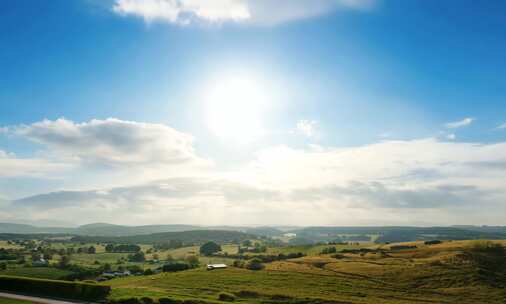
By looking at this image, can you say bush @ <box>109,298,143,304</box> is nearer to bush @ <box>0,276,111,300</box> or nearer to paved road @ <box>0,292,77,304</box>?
bush @ <box>0,276,111,300</box>

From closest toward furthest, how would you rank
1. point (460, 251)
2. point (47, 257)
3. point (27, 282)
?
point (27, 282), point (460, 251), point (47, 257)

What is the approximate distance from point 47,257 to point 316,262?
5701 inches

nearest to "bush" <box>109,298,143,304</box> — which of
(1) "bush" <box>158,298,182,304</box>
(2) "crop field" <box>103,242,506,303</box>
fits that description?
(2) "crop field" <box>103,242,506,303</box>

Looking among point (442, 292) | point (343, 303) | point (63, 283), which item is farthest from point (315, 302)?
point (63, 283)

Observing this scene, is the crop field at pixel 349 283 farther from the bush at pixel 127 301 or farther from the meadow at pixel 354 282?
the bush at pixel 127 301

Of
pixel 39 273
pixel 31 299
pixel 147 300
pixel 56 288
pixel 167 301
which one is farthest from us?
pixel 39 273

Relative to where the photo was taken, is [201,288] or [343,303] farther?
[201,288]

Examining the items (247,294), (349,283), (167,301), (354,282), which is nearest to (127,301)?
(167,301)

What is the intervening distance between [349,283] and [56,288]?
206 feet

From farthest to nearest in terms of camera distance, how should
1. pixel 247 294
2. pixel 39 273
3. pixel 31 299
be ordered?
1. pixel 39 273
2. pixel 247 294
3. pixel 31 299

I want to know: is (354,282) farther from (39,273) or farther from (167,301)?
(39,273)

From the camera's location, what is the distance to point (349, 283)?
89.5 metres

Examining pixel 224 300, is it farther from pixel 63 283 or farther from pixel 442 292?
pixel 442 292

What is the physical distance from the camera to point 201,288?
82875 millimetres
